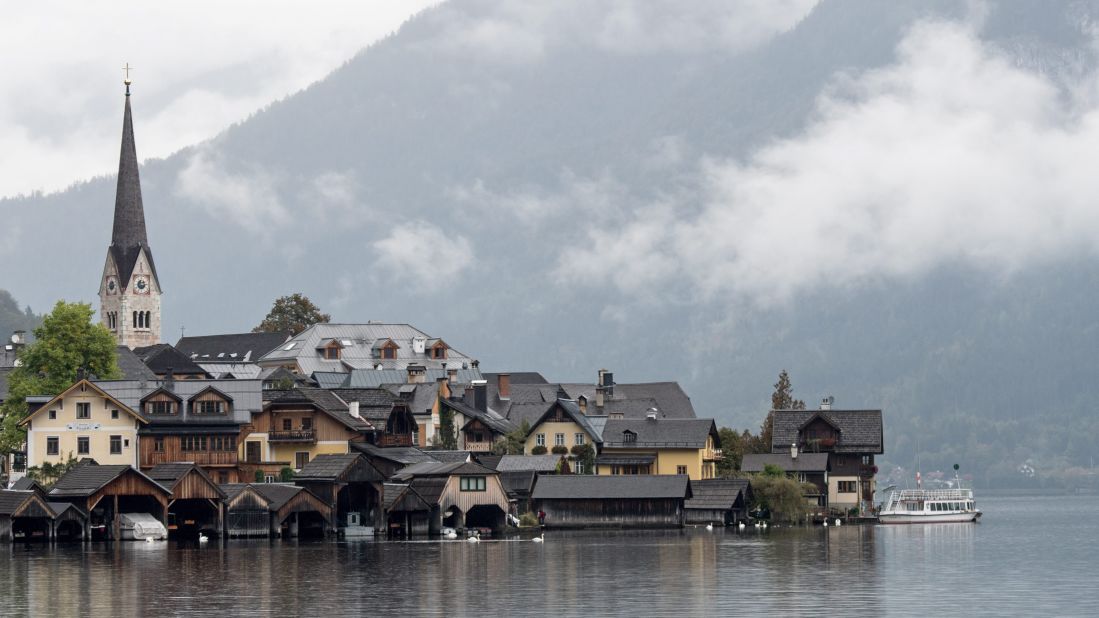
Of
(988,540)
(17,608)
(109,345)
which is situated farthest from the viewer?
(109,345)

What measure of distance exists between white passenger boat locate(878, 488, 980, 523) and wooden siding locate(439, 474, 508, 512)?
38.6 meters

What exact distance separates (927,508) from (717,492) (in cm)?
2744

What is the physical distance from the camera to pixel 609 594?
275 ft

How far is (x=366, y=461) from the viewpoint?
12800cm

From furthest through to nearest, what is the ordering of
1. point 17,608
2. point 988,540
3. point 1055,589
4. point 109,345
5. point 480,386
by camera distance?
point 480,386 < point 109,345 < point 988,540 < point 1055,589 < point 17,608

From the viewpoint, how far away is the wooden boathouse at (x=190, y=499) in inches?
4759

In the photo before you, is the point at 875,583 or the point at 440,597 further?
the point at 875,583

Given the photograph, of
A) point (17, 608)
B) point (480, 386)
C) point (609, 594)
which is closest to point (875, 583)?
point (609, 594)

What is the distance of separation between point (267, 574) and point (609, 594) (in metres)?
18.4

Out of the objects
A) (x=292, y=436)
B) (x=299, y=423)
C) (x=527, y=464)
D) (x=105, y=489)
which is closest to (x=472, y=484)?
(x=292, y=436)

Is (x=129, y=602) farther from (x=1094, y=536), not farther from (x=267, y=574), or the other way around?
(x=1094, y=536)

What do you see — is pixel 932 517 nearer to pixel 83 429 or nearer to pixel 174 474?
pixel 174 474

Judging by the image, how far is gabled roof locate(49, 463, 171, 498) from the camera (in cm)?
11856

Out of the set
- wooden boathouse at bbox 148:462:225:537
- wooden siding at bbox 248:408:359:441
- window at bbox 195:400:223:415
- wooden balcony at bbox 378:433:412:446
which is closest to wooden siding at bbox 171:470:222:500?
wooden boathouse at bbox 148:462:225:537
